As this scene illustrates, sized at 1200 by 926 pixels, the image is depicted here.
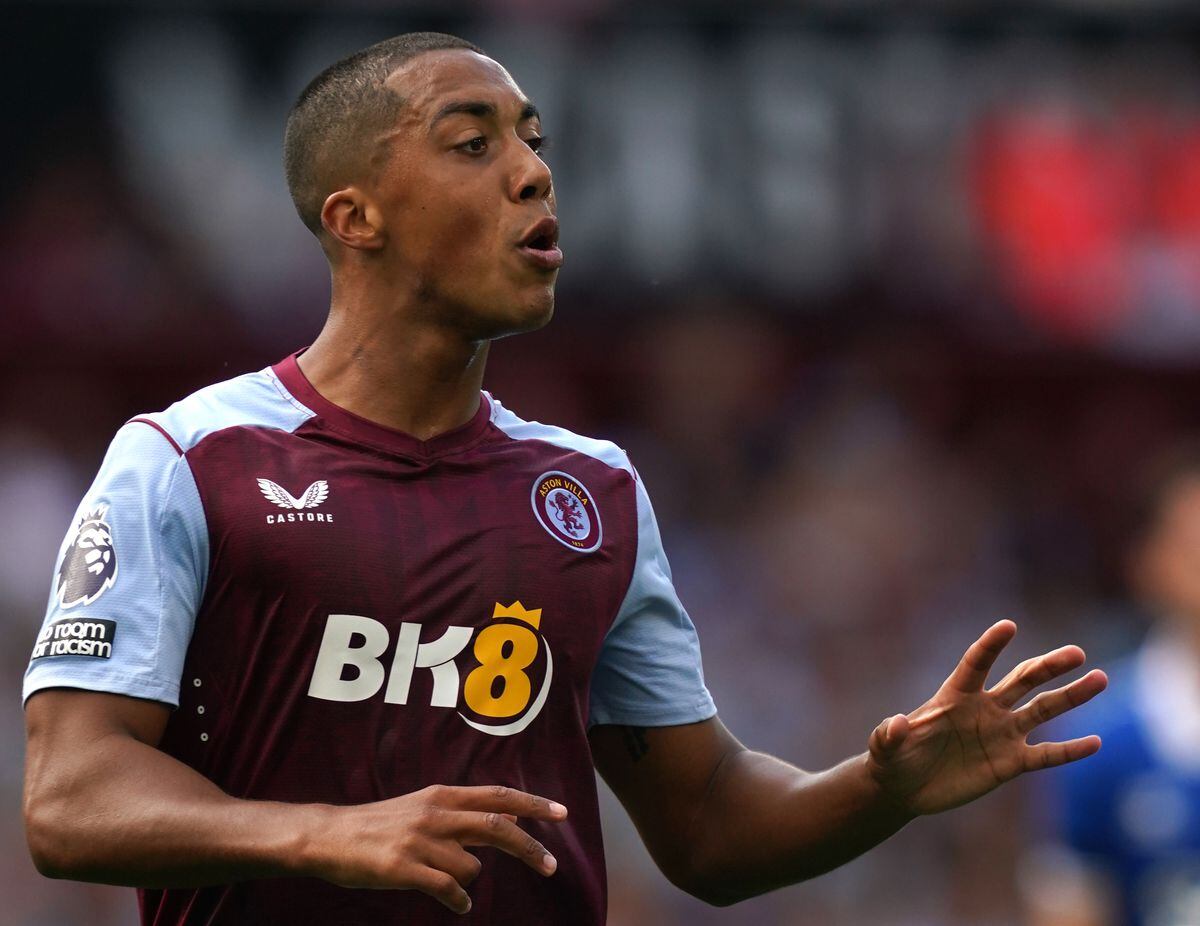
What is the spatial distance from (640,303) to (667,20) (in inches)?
70.8

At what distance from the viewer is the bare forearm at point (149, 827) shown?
285cm

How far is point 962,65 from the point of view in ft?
41.2

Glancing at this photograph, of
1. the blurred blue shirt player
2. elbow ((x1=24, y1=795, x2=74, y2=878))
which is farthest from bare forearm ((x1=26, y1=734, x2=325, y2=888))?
the blurred blue shirt player

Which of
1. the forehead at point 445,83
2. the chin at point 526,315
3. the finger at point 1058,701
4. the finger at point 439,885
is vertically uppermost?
the forehead at point 445,83

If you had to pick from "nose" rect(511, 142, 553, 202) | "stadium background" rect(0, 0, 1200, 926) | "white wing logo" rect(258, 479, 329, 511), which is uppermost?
"stadium background" rect(0, 0, 1200, 926)

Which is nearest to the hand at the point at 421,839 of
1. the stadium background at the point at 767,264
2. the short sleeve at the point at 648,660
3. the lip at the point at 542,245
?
the short sleeve at the point at 648,660

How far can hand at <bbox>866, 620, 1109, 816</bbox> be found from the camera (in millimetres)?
3365

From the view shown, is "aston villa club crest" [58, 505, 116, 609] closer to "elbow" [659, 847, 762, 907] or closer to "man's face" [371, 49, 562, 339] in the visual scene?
"man's face" [371, 49, 562, 339]

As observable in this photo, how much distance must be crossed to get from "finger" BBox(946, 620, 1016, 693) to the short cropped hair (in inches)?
56.0

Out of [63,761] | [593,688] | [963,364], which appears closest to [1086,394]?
[963,364]

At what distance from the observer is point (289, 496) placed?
3254 millimetres

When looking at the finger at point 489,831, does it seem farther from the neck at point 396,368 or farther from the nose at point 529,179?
the nose at point 529,179

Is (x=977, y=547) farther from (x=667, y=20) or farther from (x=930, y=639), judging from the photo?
(x=667, y=20)

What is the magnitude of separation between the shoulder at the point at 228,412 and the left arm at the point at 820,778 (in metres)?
0.90
